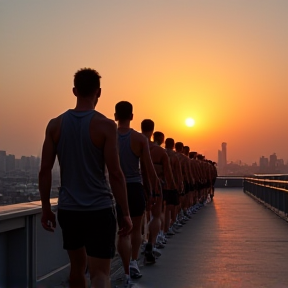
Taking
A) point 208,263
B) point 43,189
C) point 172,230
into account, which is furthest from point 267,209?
point 43,189

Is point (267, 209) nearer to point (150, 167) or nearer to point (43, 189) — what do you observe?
point (150, 167)

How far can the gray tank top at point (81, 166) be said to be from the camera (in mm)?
4609

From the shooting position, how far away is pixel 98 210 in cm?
463

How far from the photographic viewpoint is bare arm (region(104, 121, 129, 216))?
457 cm

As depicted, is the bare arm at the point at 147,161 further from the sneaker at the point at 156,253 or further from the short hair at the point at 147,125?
the sneaker at the point at 156,253

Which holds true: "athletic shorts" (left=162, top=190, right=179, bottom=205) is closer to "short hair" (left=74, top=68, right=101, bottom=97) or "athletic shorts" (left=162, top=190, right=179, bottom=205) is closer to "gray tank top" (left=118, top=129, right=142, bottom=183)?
"gray tank top" (left=118, top=129, right=142, bottom=183)

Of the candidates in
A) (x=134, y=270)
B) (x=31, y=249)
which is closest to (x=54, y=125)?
(x=31, y=249)

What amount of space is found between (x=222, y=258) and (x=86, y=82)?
6097 millimetres

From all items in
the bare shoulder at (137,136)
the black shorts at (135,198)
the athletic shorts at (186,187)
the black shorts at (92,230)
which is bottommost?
the black shorts at (92,230)

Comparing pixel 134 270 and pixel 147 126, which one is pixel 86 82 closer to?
pixel 134 270

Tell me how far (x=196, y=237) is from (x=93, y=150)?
30.4ft

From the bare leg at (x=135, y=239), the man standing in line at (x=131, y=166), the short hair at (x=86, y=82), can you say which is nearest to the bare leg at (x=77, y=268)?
the short hair at (x=86, y=82)

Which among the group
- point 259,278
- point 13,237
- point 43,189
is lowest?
point 259,278

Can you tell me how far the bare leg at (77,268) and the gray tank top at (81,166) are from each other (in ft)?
1.05
